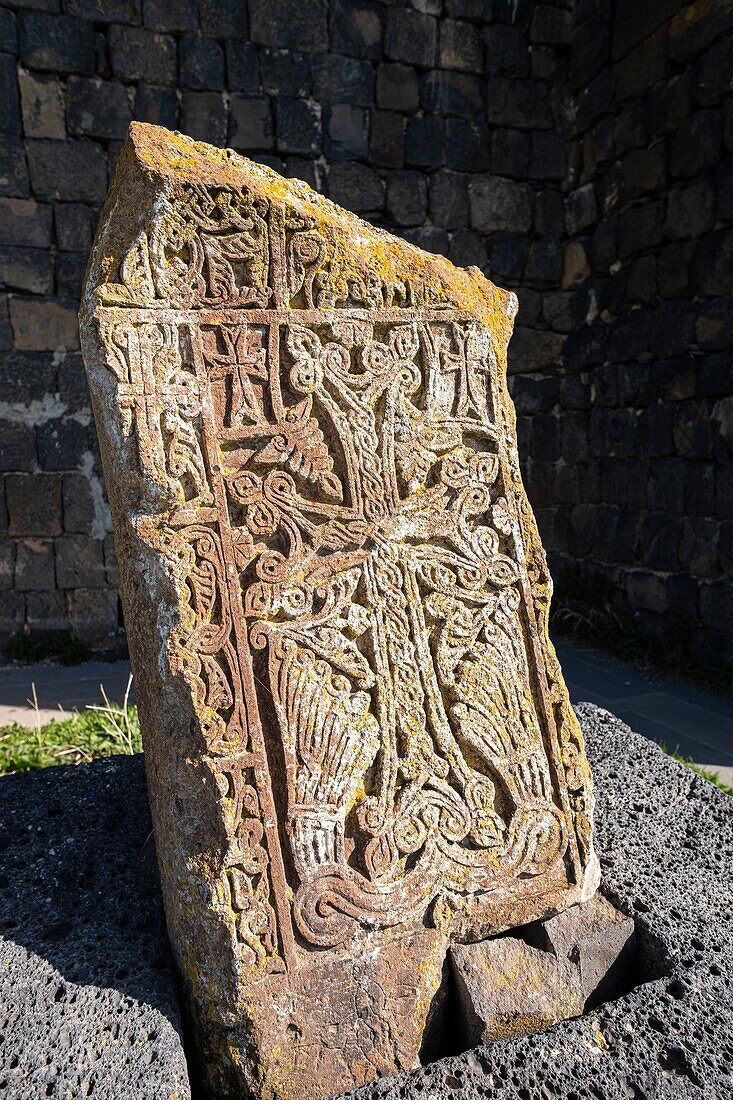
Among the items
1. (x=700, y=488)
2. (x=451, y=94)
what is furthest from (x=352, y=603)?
(x=451, y=94)

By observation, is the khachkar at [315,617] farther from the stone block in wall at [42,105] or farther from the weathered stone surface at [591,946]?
the stone block in wall at [42,105]

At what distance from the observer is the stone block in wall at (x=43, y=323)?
16.3ft

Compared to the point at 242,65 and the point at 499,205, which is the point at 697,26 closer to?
the point at 499,205

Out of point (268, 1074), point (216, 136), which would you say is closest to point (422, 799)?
point (268, 1074)

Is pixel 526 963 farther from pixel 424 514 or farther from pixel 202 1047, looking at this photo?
pixel 424 514

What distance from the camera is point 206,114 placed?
5.14 meters

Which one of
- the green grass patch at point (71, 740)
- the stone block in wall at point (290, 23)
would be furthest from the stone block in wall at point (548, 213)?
the green grass patch at point (71, 740)

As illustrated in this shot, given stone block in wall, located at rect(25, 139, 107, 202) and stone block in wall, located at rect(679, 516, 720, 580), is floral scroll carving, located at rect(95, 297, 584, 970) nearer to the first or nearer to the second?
stone block in wall, located at rect(679, 516, 720, 580)

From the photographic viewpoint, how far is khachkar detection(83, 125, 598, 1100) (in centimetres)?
144

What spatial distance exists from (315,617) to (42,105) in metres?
4.68

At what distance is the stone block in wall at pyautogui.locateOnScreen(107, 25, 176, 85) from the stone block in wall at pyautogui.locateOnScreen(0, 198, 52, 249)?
0.96 m

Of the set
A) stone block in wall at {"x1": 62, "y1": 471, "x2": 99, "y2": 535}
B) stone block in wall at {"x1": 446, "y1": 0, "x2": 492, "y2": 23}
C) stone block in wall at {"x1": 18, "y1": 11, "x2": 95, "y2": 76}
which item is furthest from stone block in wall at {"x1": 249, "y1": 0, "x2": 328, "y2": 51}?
stone block in wall at {"x1": 62, "y1": 471, "x2": 99, "y2": 535}

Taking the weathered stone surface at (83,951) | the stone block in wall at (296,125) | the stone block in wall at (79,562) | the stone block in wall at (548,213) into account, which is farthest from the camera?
the stone block in wall at (548,213)

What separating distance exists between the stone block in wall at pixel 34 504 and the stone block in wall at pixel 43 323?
0.80 m
